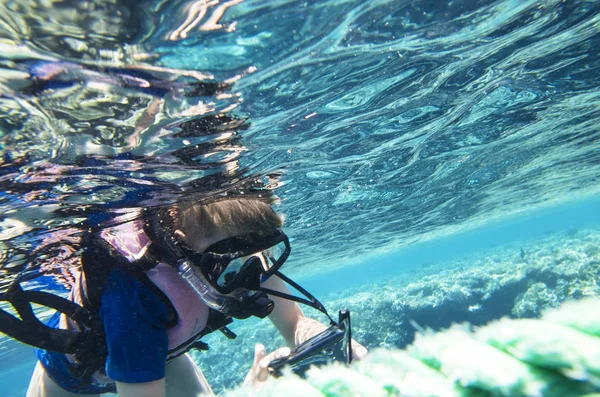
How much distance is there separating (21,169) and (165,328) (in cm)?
385

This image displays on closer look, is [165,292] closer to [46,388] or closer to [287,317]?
[287,317]

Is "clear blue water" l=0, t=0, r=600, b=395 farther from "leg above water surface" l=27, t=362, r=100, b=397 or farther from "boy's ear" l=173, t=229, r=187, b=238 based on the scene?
"leg above water surface" l=27, t=362, r=100, b=397

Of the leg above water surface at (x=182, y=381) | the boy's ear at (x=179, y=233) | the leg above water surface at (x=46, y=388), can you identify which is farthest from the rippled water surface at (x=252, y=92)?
the leg above water surface at (x=182, y=381)

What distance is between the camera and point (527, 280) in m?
17.6

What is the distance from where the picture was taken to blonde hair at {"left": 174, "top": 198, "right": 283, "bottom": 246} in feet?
12.2

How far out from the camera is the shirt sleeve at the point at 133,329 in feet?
8.95

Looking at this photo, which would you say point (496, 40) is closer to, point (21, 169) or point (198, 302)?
point (198, 302)

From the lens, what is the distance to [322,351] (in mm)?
3404

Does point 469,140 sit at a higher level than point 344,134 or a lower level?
lower

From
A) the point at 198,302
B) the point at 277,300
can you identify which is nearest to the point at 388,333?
the point at 277,300

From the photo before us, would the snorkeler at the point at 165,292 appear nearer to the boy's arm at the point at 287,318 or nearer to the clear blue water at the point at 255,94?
the boy's arm at the point at 287,318

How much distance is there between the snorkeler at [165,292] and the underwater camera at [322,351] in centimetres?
7

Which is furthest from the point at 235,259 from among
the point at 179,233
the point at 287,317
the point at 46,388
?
the point at 46,388

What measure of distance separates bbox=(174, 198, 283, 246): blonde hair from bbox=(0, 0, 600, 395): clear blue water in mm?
1794
